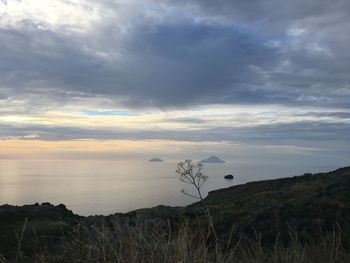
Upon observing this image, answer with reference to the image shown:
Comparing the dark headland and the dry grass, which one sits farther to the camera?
the dark headland

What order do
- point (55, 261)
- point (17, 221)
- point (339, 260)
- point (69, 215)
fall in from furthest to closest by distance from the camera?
point (69, 215) → point (17, 221) → point (55, 261) → point (339, 260)

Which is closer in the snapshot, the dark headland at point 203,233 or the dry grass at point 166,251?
the dry grass at point 166,251

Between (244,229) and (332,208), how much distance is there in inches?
160

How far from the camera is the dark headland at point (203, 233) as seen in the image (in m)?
5.80

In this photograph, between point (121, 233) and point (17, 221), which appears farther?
point (17, 221)

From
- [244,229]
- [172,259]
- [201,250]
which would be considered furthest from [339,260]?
[244,229]

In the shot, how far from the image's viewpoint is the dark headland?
5801 mm

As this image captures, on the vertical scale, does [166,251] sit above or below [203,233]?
above

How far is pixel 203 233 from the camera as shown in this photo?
1334 centimetres

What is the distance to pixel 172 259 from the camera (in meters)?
5.18

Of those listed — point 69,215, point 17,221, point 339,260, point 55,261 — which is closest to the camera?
point 339,260

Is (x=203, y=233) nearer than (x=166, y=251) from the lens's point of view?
No

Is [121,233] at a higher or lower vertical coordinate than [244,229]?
higher

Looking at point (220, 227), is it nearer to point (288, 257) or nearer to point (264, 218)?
point (264, 218)
